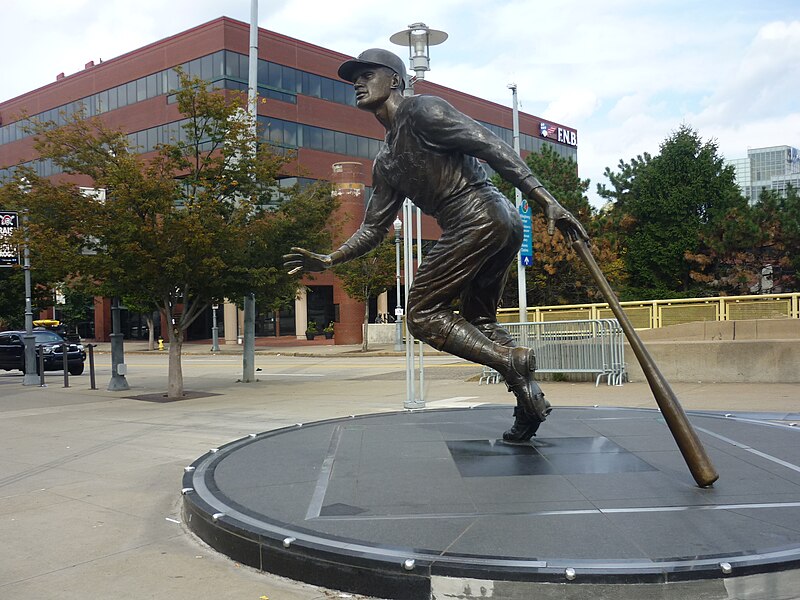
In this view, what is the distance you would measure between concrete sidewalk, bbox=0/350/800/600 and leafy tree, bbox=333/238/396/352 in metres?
15.2

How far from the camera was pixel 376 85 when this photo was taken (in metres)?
5.39

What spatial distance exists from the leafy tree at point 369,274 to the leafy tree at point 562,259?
23.6ft

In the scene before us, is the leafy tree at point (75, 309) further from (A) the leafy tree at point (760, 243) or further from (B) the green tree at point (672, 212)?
(A) the leafy tree at point (760, 243)

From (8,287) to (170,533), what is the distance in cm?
2312

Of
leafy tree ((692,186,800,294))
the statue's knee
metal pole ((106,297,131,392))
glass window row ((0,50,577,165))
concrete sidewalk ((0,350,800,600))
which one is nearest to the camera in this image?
concrete sidewalk ((0,350,800,600))

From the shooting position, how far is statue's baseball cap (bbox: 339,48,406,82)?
17.6ft

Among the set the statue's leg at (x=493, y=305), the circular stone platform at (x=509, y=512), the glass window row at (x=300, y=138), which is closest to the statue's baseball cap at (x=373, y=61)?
the statue's leg at (x=493, y=305)

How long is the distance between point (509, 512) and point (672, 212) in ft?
88.6

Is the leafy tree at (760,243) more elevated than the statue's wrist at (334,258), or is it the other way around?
the leafy tree at (760,243)

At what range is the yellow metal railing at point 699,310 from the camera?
1532 centimetres

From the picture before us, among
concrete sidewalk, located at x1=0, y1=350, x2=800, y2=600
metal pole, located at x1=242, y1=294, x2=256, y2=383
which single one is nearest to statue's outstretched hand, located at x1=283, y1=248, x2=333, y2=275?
concrete sidewalk, located at x1=0, y1=350, x2=800, y2=600

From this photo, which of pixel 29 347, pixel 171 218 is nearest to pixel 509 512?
pixel 171 218

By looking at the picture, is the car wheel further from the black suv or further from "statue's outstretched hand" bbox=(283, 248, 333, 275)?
"statue's outstretched hand" bbox=(283, 248, 333, 275)

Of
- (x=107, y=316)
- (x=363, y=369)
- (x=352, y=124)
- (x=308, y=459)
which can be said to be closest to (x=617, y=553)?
(x=308, y=459)
